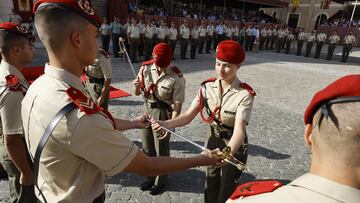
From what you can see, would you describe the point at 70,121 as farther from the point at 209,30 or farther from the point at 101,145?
the point at 209,30

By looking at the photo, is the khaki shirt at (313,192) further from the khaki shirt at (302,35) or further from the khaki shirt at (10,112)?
the khaki shirt at (302,35)

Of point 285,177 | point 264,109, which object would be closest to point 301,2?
point 264,109

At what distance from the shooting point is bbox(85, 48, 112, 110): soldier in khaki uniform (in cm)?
498

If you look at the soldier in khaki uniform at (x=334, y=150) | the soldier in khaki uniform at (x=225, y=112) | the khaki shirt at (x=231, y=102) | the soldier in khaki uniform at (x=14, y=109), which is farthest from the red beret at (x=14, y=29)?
the soldier in khaki uniform at (x=334, y=150)

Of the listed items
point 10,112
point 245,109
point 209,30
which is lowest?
point 10,112

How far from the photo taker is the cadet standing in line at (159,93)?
3.86m

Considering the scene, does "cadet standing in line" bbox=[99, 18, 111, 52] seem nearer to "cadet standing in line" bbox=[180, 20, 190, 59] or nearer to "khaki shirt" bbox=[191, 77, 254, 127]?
"cadet standing in line" bbox=[180, 20, 190, 59]

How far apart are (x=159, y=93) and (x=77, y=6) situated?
2.46 m

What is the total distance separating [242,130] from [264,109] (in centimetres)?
580

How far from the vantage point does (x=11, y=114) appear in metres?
2.59

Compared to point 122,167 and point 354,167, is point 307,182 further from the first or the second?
point 122,167

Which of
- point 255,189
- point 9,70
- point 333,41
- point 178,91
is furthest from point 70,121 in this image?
point 333,41

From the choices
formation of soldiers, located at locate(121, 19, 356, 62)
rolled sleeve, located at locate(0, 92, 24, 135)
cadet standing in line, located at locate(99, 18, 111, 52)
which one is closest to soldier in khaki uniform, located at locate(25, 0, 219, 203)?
rolled sleeve, located at locate(0, 92, 24, 135)

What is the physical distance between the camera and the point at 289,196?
3.71ft
